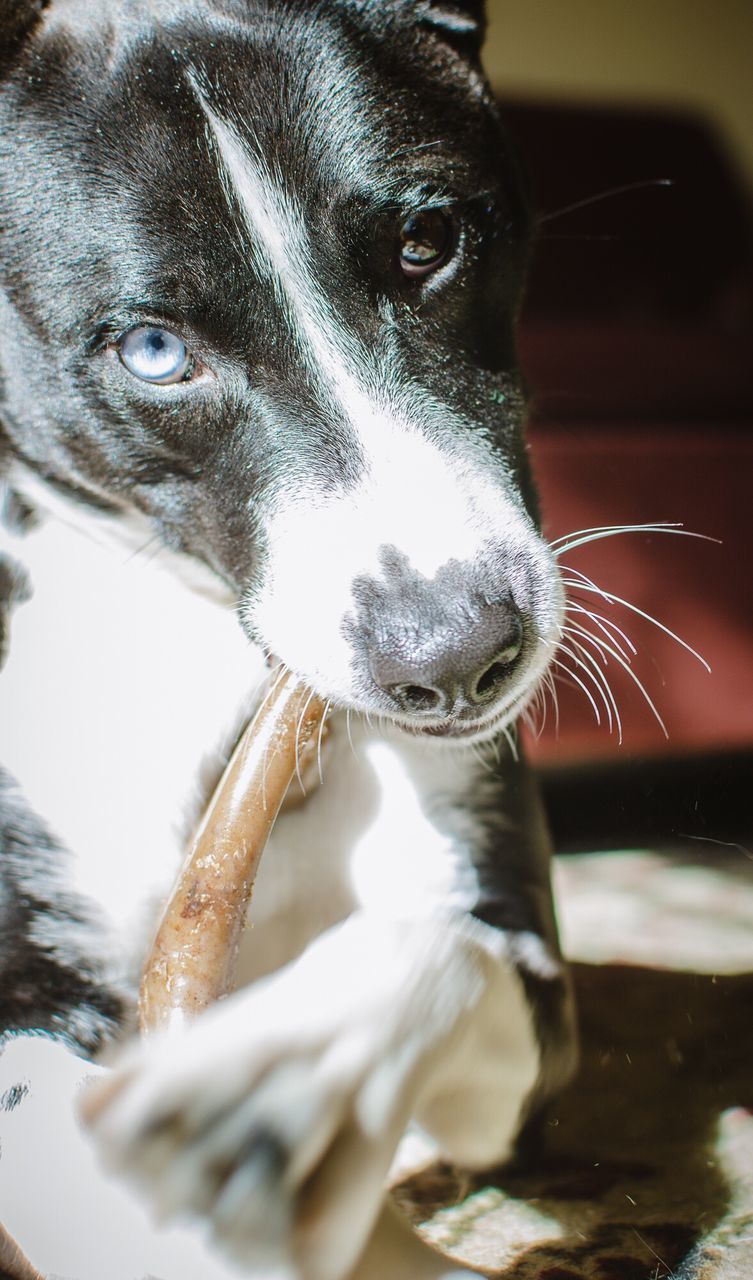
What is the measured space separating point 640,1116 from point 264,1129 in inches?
11.0

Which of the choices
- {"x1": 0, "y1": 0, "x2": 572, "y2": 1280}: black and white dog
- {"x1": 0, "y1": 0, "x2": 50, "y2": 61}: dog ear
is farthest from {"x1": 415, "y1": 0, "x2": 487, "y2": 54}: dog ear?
{"x1": 0, "y1": 0, "x2": 50, "y2": 61}: dog ear

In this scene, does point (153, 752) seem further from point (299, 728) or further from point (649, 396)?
point (649, 396)

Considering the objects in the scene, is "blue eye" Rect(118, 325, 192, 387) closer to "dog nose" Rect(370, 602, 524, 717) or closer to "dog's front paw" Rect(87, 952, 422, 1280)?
"dog nose" Rect(370, 602, 524, 717)

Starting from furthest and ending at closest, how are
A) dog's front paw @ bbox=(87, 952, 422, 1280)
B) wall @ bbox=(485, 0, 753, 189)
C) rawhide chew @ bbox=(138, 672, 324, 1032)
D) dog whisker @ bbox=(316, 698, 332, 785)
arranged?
1. wall @ bbox=(485, 0, 753, 189)
2. dog whisker @ bbox=(316, 698, 332, 785)
3. rawhide chew @ bbox=(138, 672, 324, 1032)
4. dog's front paw @ bbox=(87, 952, 422, 1280)

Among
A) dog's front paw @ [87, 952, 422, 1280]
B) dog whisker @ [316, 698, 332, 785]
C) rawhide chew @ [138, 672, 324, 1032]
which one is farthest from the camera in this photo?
dog whisker @ [316, 698, 332, 785]

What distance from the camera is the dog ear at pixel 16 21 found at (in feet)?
2.08

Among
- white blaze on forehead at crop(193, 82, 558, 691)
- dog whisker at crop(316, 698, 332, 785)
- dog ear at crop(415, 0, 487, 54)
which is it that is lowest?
dog whisker at crop(316, 698, 332, 785)

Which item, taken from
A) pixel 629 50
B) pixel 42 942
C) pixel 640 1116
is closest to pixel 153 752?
pixel 42 942

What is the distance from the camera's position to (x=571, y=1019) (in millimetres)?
642

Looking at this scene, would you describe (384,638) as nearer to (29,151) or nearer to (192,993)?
(192,993)

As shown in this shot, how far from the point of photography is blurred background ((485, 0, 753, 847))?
67 cm

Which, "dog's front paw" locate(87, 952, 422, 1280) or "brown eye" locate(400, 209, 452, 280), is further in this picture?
"brown eye" locate(400, 209, 452, 280)

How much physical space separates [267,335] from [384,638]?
0.63 ft

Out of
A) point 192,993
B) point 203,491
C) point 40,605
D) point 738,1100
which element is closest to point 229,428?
point 203,491
